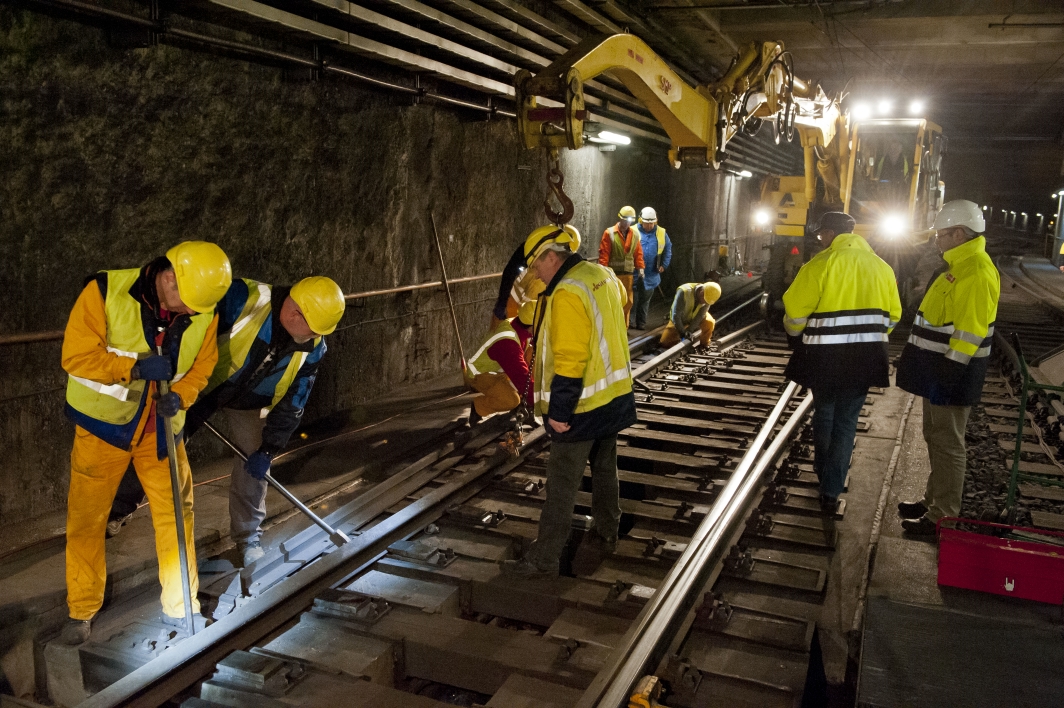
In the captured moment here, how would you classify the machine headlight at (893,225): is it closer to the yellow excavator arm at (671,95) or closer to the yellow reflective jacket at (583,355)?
the yellow excavator arm at (671,95)

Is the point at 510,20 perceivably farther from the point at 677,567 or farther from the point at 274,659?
the point at 274,659

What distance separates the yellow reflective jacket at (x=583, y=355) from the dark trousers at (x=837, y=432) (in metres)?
1.80

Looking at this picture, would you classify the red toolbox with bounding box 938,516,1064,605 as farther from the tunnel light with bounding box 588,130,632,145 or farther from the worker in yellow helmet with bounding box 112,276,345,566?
the tunnel light with bounding box 588,130,632,145

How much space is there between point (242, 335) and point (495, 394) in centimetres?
264

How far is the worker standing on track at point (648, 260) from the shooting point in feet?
42.0

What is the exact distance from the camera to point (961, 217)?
5352mm

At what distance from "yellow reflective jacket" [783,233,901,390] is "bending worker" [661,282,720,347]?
483 centimetres

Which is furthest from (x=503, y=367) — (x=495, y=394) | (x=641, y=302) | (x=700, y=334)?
(x=641, y=302)

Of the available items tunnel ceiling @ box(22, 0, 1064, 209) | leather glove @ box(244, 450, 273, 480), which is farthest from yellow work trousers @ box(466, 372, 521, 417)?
tunnel ceiling @ box(22, 0, 1064, 209)

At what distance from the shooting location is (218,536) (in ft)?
17.1

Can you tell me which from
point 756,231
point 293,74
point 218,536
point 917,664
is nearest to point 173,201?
point 293,74

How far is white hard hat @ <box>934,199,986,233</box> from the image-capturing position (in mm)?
5324

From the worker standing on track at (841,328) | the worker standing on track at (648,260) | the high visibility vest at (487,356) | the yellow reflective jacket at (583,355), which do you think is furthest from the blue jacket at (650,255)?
the yellow reflective jacket at (583,355)

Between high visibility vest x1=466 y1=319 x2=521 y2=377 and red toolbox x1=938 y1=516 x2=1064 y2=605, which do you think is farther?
high visibility vest x1=466 y1=319 x2=521 y2=377
